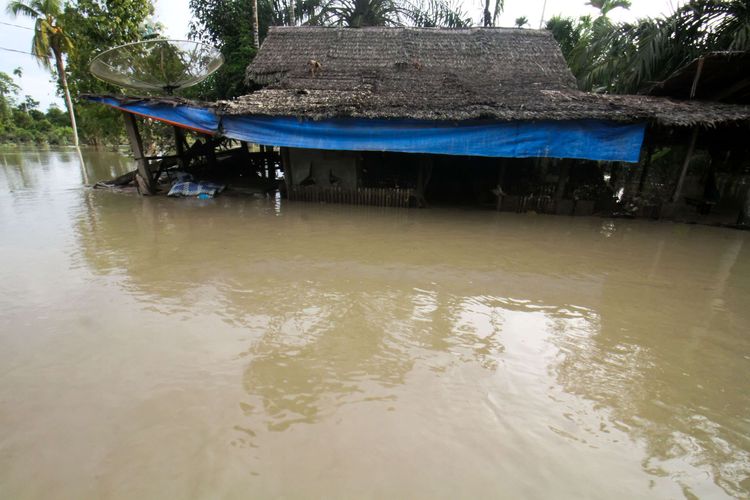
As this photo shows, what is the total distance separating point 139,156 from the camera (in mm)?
9195

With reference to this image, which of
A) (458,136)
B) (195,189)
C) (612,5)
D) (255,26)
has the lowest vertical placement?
(195,189)

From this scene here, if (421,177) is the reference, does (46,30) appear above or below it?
above

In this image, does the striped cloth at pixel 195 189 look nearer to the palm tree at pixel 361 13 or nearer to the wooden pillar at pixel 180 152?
the wooden pillar at pixel 180 152

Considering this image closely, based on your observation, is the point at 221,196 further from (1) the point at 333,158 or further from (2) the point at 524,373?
(2) the point at 524,373

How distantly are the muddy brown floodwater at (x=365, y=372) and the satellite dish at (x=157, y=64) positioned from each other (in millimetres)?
4921

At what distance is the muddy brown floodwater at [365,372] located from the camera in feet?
6.42

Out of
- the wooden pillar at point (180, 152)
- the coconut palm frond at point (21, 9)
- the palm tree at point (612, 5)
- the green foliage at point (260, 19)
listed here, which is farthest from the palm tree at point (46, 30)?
the palm tree at point (612, 5)

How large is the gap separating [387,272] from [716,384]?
10.5ft

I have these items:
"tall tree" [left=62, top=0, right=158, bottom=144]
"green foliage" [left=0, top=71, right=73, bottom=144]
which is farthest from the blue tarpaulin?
"green foliage" [left=0, top=71, right=73, bottom=144]

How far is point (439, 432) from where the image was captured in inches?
87.9

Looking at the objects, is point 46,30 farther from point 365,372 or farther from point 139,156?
point 365,372

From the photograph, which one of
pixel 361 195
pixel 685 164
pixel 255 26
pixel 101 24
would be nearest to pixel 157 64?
pixel 255 26

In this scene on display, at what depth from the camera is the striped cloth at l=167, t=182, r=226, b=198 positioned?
9.50 m

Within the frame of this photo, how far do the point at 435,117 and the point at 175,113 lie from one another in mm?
5562
